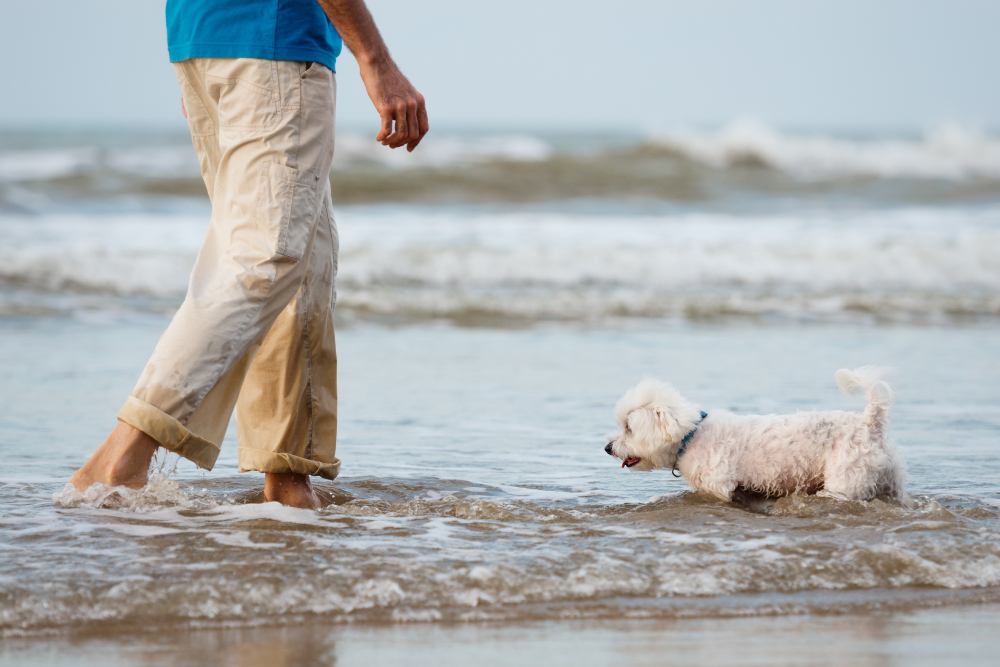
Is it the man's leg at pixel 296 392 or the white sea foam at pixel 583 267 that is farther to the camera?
the white sea foam at pixel 583 267

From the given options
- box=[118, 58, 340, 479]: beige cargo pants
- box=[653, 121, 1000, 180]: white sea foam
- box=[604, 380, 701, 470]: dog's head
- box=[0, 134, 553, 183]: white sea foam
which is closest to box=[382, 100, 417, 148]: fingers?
box=[118, 58, 340, 479]: beige cargo pants

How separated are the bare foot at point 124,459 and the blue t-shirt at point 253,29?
1002mm

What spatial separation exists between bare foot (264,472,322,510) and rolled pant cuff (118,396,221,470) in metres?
0.39

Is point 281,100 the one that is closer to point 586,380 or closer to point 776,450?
point 776,450

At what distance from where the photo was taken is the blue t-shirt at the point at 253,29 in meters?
2.69

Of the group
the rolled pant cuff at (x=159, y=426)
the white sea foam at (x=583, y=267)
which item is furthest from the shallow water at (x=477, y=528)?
the white sea foam at (x=583, y=267)

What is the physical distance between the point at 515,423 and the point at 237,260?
Answer: 1.99m

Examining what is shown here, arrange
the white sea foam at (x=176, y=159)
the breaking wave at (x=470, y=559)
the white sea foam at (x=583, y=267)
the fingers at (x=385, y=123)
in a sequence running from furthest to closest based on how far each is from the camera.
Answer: the white sea foam at (x=176, y=159), the white sea foam at (x=583, y=267), the fingers at (x=385, y=123), the breaking wave at (x=470, y=559)

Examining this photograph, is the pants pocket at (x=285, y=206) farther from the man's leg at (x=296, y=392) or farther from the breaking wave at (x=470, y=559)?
the breaking wave at (x=470, y=559)

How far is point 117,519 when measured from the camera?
9.01 feet

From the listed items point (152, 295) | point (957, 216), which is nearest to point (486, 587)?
point (152, 295)

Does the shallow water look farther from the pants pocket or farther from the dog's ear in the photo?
the pants pocket

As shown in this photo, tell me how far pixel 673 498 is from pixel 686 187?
1444 cm

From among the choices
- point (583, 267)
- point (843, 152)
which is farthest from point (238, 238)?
point (843, 152)
